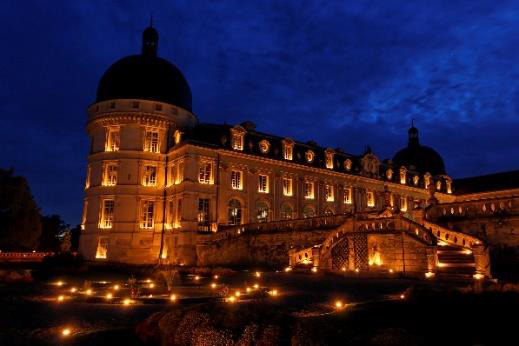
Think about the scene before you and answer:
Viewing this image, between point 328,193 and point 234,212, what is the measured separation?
48.3 feet

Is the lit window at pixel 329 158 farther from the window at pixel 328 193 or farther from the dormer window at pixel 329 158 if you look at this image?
the window at pixel 328 193

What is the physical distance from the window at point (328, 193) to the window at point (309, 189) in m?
2.21

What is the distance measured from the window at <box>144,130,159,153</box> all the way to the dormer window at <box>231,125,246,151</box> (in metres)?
8.03

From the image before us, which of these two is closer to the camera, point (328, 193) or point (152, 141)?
point (152, 141)

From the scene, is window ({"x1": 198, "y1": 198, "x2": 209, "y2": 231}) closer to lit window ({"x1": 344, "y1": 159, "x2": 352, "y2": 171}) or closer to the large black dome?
lit window ({"x1": 344, "y1": 159, "x2": 352, "y2": 171})

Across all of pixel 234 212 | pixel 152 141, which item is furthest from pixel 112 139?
pixel 234 212

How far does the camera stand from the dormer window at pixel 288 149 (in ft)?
161

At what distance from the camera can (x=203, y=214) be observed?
41.1m

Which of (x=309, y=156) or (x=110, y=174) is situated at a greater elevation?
(x=309, y=156)

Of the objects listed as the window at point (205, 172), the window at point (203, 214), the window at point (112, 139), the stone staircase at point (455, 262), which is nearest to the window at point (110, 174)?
the window at point (112, 139)

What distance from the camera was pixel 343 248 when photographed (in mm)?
24500

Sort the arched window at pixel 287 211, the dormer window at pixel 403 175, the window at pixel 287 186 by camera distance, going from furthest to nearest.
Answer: the dormer window at pixel 403 175
the window at pixel 287 186
the arched window at pixel 287 211

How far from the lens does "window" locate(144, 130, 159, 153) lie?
44.2 metres

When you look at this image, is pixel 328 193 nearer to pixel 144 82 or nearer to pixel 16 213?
pixel 144 82
